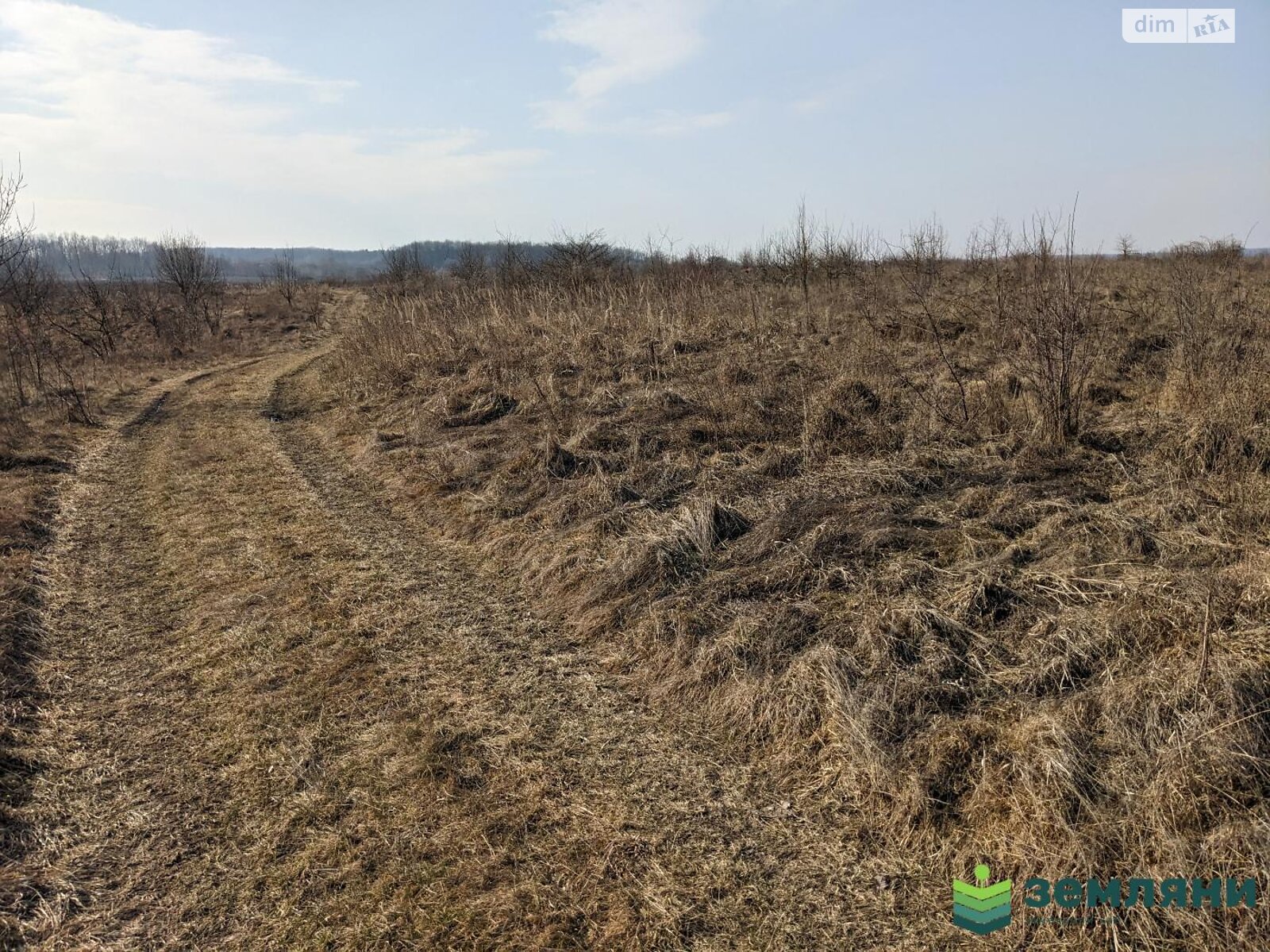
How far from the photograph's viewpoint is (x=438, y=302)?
17547 millimetres

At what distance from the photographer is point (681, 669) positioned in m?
4.50

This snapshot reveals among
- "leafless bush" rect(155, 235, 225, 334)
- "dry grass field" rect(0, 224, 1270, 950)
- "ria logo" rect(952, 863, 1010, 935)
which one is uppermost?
"leafless bush" rect(155, 235, 225, 334)

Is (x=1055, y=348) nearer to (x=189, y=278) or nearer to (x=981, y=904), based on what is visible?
(x=981, y=904)

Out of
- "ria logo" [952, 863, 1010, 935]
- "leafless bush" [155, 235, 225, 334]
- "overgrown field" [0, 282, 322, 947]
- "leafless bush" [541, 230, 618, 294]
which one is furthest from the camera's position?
Result: "leafless bush" [155, 235, 225, 334]

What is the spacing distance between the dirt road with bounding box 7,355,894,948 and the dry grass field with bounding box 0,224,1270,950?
19 mm

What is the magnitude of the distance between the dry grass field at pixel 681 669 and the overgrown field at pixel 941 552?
25mm

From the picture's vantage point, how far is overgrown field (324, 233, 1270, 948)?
301 centimetres

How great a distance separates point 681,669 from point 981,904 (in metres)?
1.98

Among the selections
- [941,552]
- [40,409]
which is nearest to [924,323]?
[941,552]

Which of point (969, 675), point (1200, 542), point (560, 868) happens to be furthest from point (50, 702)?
point (1200, 542)

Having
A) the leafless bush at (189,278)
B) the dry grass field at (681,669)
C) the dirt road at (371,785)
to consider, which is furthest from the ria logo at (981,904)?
the leafless bush at (189,278)

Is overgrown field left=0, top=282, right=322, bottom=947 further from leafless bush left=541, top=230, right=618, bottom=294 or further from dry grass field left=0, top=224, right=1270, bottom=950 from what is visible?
leafless bush left=541, top=230, right=618, bottom=294

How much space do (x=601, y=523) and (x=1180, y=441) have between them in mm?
4669

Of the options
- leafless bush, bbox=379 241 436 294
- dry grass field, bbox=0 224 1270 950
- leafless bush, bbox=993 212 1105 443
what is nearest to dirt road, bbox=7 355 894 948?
dry grass field, bbox=0 224 1270 950
